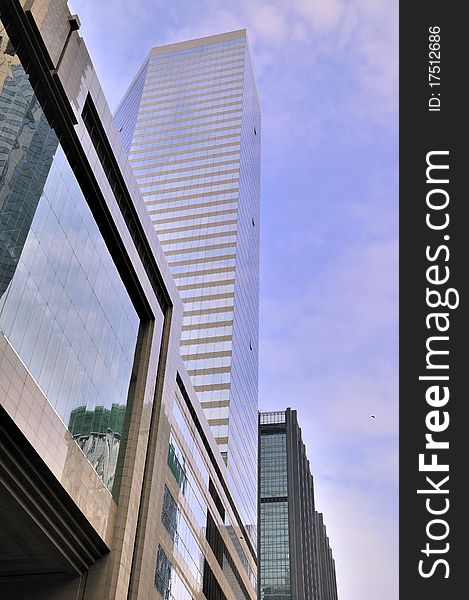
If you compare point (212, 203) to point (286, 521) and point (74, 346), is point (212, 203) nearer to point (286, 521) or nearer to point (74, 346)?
point (286, 521)

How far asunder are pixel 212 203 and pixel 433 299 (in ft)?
321

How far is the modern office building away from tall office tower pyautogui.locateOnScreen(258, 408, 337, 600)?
3682 inches

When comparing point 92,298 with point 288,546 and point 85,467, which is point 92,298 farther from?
point 288,546

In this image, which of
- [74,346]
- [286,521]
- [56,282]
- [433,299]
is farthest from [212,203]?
[433,299]

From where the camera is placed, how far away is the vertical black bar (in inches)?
782

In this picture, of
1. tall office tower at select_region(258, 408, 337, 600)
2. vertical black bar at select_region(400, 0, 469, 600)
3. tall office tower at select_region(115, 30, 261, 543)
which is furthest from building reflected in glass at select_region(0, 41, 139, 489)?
tall office tower at select_region(258, 408, 337, 600)

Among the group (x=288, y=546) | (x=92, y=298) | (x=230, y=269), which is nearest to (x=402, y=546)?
(x=92, y=298)

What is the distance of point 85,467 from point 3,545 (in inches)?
196

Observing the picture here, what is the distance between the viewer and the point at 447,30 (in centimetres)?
2292

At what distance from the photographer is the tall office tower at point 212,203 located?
94.1 meters

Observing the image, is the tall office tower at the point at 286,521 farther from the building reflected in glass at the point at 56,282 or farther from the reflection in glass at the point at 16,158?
the reflection in glass at the point at 16,158

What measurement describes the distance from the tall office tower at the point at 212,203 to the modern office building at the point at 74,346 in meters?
39.5

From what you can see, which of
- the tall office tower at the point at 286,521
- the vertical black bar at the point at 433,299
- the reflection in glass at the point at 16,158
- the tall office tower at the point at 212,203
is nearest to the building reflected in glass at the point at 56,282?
the reflection in glass at the point at 16,158

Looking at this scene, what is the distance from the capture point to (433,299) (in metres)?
21.2
